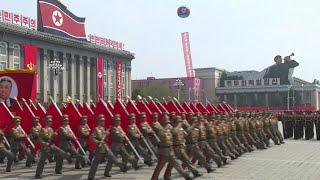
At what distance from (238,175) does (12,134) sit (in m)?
6.18

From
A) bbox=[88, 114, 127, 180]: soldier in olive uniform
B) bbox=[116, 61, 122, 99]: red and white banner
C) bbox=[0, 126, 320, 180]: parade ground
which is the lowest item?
bbox=[0, 126, 320, 180]: parade ground

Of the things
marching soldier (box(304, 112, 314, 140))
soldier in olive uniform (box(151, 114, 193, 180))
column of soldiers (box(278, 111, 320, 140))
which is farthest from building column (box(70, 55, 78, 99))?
soldier in olive uniform (box(151, 114, 193, 180))

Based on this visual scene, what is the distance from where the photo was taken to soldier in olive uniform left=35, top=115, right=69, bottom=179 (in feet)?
43.0

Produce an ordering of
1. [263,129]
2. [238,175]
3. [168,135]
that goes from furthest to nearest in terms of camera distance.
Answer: [263,129]
[238,175]
[168,135]

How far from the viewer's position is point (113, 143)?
1329 centimetres

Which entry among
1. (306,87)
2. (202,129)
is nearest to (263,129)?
(202,129)

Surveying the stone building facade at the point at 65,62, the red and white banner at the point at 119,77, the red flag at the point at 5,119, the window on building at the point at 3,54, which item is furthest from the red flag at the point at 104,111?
the red and white banner at the point at 119,77

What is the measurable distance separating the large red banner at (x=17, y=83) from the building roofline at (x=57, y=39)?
31.4m

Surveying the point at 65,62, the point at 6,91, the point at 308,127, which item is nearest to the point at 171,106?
the point at 6,91

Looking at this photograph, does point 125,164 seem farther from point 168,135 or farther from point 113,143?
point 168,135

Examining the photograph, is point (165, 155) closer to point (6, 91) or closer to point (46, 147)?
point (46, 147)

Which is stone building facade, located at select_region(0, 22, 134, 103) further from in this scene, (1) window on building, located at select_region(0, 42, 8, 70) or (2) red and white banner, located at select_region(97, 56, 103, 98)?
(2) red and white banner, located at select_region(97, 56, 103, 98)

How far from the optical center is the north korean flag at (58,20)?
55.6 m

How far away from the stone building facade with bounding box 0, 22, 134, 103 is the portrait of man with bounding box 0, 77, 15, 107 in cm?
2868
